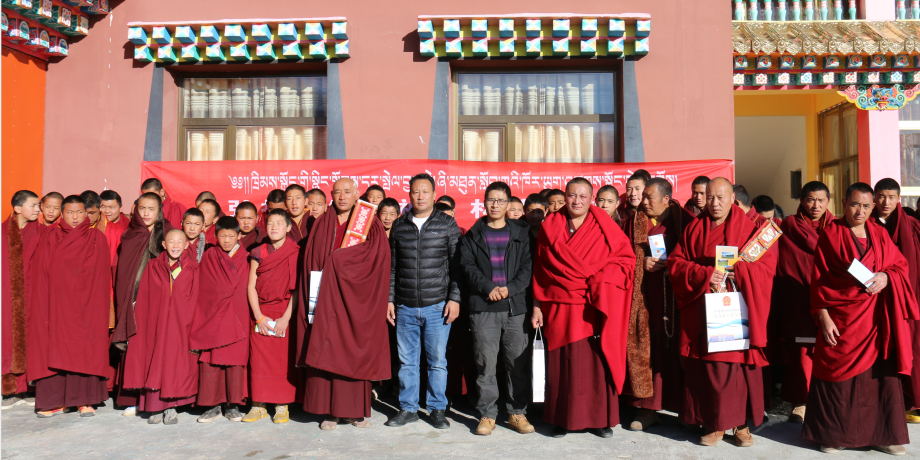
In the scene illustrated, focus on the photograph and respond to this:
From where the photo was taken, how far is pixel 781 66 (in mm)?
6477

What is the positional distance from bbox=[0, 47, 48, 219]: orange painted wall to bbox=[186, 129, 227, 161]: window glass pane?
1486 mm

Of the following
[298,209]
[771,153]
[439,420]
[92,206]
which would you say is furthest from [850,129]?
[92,206]

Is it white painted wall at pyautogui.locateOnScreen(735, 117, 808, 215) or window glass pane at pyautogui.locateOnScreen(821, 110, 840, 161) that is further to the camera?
white painted wall at pyautogui.locateOnScreen(735, 117, 808, 215)

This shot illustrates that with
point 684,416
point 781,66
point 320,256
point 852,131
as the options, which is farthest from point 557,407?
point 852,131

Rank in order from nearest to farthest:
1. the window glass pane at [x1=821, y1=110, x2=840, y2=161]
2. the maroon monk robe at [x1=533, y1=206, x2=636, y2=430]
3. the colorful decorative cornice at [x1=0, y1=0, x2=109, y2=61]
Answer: the maroon monk robe at [x1=533, y1=206, x2=636, y2=430] < the colorful decorative cornice at [x1=0, y1=0, x2=109, y2=61] < the window glass pane at [x1=821, y1=110, x2=840, y2=161]

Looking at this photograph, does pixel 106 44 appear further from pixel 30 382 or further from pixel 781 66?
pixel 781 66

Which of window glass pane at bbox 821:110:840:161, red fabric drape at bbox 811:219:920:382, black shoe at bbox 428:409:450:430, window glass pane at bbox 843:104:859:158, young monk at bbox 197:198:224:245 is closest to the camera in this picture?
red fabric drape at bbox 811:219:920:382

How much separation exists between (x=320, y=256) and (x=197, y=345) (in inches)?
39.8

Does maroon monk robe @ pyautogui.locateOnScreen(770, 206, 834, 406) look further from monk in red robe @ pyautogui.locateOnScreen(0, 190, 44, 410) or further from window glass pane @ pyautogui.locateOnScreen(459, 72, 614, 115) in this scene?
monk in red robe @ pyautogui.locateOnScreen(0, 190, 44, 410)

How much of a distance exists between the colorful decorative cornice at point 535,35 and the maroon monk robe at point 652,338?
9.52ft

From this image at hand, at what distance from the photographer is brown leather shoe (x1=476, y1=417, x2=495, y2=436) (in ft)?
12.5

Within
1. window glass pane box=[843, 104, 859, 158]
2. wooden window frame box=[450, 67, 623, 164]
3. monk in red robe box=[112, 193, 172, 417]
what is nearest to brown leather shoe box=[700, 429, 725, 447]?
wooden window frame box=[450, 67, 623, 164]

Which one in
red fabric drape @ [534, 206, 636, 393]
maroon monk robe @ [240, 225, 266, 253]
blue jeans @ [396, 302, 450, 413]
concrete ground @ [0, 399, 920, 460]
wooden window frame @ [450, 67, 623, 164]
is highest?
wooden window frame @ [450, 67, 623, 164]

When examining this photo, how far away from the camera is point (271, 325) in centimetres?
416
